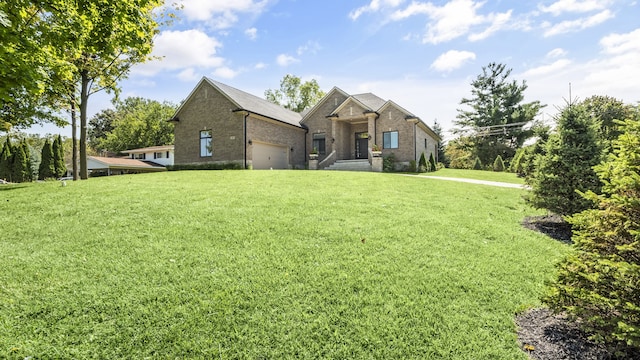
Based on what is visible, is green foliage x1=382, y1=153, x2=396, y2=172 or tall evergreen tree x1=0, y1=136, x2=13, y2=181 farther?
tall evergreen tree x1=0, y1=136, x2=13, y2=181

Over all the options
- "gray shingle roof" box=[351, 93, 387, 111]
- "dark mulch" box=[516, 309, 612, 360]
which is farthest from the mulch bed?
"gray shingle roof" box=[351, 93, 387, 111]

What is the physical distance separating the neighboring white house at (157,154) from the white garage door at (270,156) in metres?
21.9

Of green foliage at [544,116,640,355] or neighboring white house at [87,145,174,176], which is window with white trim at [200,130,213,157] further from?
green foliage at [544,116,640,355]

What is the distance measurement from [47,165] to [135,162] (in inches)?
436

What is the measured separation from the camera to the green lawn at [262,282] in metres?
3.09

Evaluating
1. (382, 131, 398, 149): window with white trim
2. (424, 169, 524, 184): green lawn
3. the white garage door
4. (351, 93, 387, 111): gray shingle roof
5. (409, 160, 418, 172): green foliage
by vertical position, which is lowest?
(424, 169, 524, 184): green lawn

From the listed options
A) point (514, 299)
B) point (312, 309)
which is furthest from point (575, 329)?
point (312, 309)

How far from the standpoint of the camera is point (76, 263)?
4.46 m

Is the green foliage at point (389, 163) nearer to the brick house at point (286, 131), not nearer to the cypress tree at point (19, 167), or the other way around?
the brick house at point (286, 131)

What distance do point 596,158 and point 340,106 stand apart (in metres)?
18.9

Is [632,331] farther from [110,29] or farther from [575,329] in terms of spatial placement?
[110,29]

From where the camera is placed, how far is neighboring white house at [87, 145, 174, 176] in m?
35.3

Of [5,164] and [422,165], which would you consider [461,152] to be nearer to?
[422,165]

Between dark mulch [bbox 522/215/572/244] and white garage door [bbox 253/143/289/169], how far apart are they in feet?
56.4
